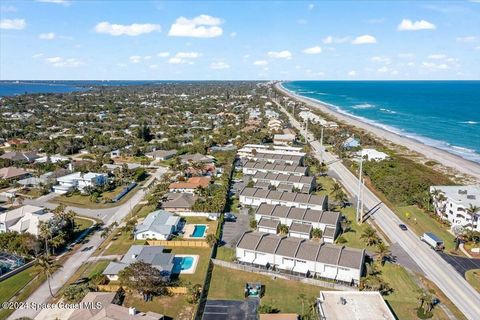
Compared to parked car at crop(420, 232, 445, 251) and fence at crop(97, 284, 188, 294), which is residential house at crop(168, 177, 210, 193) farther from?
parked car at crop(420, 232, 445, 251)

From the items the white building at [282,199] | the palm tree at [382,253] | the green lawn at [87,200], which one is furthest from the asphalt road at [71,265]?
the palm tree at [382,253]

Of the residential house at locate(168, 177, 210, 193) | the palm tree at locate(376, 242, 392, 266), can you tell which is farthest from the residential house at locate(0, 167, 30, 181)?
the palm tree at locate(376, 242, 392, 266)

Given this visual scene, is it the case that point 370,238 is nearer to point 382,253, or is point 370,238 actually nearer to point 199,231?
point 382,253

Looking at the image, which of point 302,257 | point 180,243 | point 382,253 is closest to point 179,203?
point 180,243

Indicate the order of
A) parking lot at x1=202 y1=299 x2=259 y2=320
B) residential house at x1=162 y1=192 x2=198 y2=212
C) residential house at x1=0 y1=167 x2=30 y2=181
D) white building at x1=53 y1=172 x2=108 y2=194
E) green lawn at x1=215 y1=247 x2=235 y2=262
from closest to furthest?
parking lot at x1=202 y1=299 x2=259 y2=320
green lawn at x1=215 y1=247 x2=235 y2=262
residential house at x1=162 y1=192 x2=198 y2=212
white building at x1=53 y1=172 x2=108 y2=194
residential house at x1=0 y1=167 x2=30 y2=181

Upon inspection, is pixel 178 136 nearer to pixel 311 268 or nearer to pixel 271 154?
pixel 271 154

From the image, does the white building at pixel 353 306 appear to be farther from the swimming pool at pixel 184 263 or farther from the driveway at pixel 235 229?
the driveway at pixel 235 229
